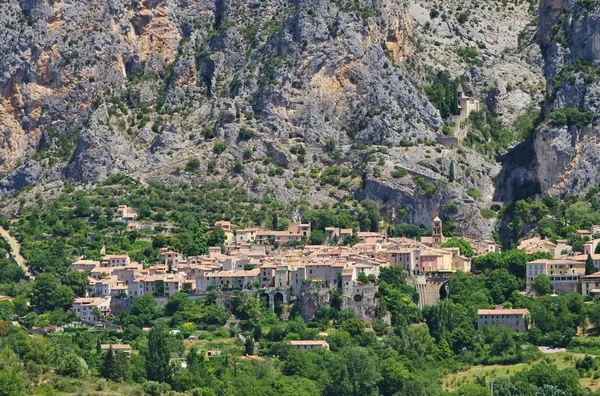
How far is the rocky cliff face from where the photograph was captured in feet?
531

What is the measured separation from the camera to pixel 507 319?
437 ft

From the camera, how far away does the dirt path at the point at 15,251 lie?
149m

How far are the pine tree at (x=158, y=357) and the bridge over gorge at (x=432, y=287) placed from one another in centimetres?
2045

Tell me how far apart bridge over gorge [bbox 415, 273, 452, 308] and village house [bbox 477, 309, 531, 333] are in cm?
574

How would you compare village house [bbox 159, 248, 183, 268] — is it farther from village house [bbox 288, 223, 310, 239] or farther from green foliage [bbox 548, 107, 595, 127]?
green foliage [bbox 548, 107, 595, 127]

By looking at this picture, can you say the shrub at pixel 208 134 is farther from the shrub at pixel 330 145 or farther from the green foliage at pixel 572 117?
the green foliage at pixel 572 117

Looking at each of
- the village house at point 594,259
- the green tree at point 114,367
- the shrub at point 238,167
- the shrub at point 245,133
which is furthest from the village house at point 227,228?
the green tree at point 114,367

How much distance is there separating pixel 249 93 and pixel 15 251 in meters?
24.9

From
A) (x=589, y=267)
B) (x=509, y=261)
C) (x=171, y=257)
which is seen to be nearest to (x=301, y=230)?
(x=171, y=257)

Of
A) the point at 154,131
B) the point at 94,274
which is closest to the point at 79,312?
the point at 94,274

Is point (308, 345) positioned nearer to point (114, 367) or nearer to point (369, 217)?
point (114, 367)

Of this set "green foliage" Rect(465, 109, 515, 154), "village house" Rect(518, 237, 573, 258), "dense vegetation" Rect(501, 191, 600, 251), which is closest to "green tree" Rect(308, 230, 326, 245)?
"dense vegetation" Rect(501, 191, 600, 251)

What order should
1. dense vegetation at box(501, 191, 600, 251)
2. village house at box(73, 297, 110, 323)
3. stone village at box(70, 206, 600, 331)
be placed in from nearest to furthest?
1. stone village at box(70, 206, 600, 331)
2. village house at box(73, 297, 110, 323)
3. dense vegetation at box(501, 191, 600, 251)

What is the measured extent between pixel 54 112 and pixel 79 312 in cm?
3522
